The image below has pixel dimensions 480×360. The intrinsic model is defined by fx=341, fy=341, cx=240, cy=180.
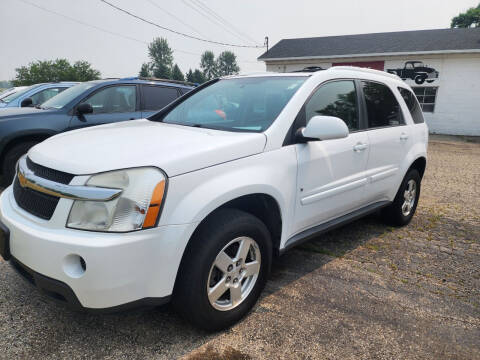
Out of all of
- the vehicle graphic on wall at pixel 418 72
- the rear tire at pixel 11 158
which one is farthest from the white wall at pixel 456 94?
the rear tire at pixel 11 158

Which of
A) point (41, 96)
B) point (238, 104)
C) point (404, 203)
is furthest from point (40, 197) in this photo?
point (41, 96)

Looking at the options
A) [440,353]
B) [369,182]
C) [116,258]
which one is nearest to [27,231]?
[116,258]

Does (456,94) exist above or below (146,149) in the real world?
above

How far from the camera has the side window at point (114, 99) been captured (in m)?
5.38

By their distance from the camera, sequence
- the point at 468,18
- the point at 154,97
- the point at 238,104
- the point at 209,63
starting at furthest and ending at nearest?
the point at 209,63, the point at 468,18, the point at 154,97, the point at 238,104

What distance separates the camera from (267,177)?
7.41 feet

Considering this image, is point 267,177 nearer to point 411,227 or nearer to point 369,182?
point 369,182

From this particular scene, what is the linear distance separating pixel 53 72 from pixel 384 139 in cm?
3616

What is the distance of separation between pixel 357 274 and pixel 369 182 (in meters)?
0.89

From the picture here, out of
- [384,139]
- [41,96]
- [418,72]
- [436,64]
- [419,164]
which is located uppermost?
[436,64]

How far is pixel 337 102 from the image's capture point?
3045mm

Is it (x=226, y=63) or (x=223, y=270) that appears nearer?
(x=223, y=270)

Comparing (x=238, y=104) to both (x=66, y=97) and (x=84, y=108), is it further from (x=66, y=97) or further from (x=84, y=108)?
(x=66, y=97)

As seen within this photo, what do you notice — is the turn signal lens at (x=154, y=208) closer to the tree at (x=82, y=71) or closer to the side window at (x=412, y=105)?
the side window at (x=412, y=105)
